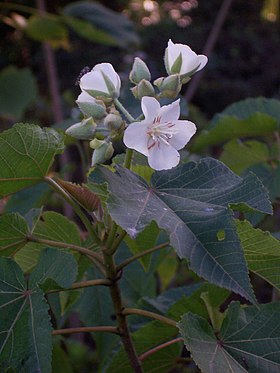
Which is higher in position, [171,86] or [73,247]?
[171,86]

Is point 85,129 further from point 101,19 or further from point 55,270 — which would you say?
point 101,19

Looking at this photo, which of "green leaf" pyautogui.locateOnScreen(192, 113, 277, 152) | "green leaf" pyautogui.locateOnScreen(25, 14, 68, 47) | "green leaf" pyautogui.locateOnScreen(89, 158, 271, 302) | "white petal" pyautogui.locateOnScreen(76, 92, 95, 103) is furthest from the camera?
"green leaf" pyautogui.locateOnScreen(25, 14, 68, 47)

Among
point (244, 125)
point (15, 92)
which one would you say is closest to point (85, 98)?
point (244, 125)

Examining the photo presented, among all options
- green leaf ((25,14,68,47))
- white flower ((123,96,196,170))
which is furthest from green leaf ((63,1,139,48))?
white flower ((123,96,196,170))

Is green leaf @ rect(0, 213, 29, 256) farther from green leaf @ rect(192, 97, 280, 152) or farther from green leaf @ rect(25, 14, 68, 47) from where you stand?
green leaf @ rect(25, 14, 68, 47)

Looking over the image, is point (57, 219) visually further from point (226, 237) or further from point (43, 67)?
point (43, 67)

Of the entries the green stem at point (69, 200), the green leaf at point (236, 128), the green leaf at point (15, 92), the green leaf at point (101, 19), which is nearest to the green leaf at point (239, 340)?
the green stem at point (69, 200)
